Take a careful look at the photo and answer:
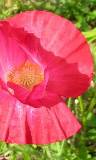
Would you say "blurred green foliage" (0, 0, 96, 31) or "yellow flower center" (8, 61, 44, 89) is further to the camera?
"blurred green foliage" (0, 0, 96, 31)

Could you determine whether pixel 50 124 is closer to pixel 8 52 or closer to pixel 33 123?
pixel 33 123

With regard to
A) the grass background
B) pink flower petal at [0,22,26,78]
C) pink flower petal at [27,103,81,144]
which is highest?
pink flower petal at [0,22,26,78]

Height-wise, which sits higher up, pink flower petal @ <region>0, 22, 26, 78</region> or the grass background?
pink flower petal @ <region>0, 22, 26, 78</region>

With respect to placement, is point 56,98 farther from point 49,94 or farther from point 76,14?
point 76,14

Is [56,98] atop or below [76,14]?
atop

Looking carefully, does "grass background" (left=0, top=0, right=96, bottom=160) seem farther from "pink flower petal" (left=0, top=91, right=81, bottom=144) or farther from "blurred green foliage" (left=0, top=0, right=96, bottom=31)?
"pink flower petal" (left=0, top=91, right=81, bottom=144)

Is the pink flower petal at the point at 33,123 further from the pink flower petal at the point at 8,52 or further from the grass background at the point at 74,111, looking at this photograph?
the grass background at the point at 74,111

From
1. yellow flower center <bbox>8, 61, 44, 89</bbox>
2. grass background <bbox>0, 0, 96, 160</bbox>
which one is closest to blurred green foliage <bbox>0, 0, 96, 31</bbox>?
grass background <bbox>0, 0, 96, 160</bbox>

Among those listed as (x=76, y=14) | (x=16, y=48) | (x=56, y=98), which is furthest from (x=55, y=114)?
(x=76, y=14)
